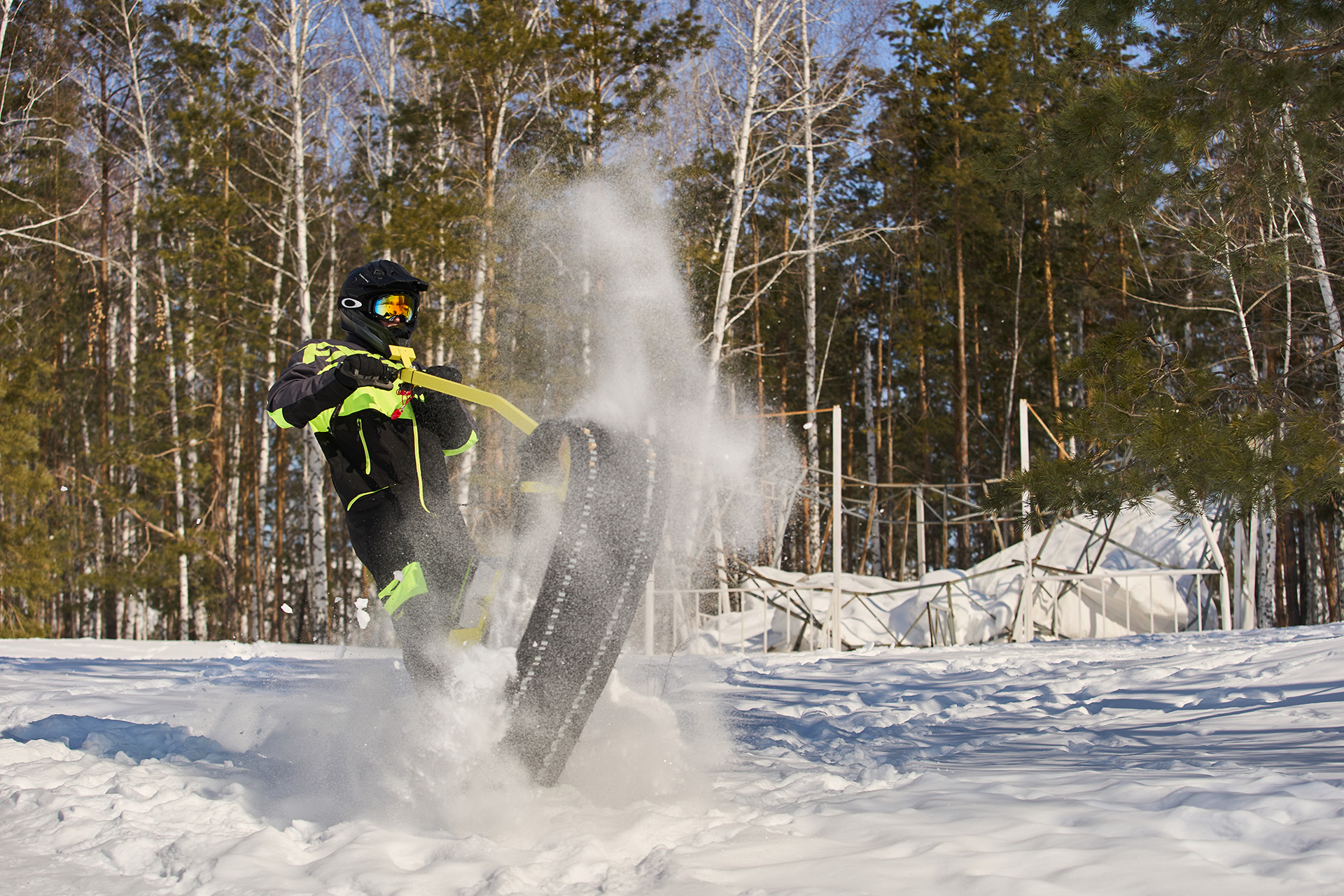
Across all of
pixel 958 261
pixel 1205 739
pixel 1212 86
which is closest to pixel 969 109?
pixel 958 261

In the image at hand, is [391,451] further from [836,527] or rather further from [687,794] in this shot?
[836,527]

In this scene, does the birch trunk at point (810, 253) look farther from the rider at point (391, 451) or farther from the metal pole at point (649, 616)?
the rider at point (391, 451)

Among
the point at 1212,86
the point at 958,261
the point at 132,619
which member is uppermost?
the point at 958,261

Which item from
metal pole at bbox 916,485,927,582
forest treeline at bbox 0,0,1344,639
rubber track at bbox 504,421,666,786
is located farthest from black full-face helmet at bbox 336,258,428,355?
metal pole at bbox 916,485,927,582

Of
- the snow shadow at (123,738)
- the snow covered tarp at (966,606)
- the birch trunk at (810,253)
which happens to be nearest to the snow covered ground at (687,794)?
the snow shadow at (123,738)

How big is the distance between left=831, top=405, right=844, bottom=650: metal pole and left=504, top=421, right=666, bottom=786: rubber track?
7.12m

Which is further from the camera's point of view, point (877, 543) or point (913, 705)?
point (877, 543)

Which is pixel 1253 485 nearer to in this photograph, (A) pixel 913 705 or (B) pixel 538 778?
(A) pixel 913 705

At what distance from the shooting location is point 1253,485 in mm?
4871

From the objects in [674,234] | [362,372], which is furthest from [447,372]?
[674,234]

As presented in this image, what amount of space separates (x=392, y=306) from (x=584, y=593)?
130 cm

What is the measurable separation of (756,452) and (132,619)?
21007mm

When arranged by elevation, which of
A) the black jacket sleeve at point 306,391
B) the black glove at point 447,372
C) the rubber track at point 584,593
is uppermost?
the black glove at point 447,372

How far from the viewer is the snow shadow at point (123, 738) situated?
3.78 metres
